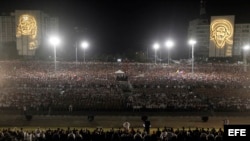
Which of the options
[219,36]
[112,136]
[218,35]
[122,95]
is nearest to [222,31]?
[218,35]

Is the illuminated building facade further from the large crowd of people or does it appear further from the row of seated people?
the row of seated people

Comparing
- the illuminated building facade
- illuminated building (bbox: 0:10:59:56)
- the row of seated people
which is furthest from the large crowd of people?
illuminated building (bbox: 0:10:59:56)

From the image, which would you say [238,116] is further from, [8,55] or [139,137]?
[8,55]

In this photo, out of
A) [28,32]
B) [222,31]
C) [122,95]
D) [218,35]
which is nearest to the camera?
[122,95]

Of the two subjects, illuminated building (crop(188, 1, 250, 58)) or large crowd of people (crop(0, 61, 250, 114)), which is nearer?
large crowd of people (crop(0, 61, 250, 114))

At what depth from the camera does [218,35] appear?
89.7m

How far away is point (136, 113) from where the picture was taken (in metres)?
26.9

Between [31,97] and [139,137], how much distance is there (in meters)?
16.2

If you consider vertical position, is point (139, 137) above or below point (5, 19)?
below

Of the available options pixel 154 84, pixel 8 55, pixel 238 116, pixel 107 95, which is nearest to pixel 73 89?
pixel 107 95

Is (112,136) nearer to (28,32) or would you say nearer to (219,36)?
(219,36)

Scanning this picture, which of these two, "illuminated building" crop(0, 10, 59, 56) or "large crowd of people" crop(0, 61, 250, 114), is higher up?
"illuminated building" crop(0, 10, 59, 56)

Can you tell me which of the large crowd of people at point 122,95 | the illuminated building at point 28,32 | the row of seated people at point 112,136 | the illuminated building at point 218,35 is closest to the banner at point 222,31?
the illuminated building at point 218,35

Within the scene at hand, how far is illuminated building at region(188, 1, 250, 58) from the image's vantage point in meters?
89.8
